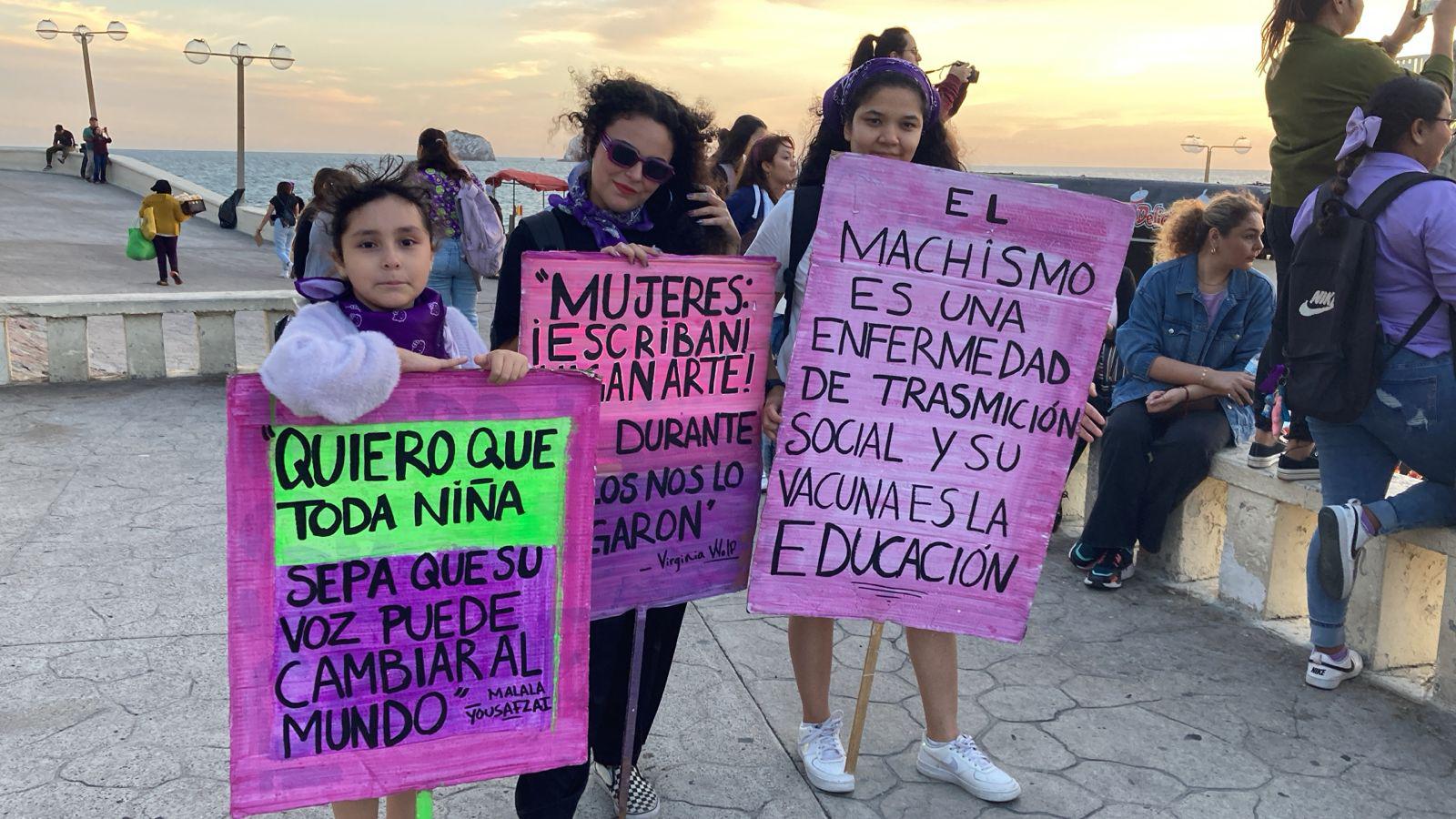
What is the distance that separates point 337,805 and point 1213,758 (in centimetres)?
260

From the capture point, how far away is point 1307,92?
438 centimetres

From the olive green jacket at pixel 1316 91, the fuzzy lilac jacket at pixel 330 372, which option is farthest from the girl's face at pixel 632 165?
the olive green jacket at pixel 1316 91

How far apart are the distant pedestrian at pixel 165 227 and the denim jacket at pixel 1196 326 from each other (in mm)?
14614

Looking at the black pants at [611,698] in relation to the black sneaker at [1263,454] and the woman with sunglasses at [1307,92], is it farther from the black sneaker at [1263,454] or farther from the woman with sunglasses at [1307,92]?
the black sneaker at [1263,454]

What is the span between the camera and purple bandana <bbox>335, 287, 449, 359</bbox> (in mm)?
2324

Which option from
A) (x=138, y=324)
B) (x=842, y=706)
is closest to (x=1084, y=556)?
(x=842, y=706)

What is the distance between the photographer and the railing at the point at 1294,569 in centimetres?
400

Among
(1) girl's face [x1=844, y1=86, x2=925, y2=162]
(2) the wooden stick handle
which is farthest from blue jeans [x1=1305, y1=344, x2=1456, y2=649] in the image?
(1) girl's face [x1=844, y1=86, x2=925, y2=162]

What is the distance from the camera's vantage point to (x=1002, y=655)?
166 inches

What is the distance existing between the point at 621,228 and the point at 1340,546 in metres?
2.73

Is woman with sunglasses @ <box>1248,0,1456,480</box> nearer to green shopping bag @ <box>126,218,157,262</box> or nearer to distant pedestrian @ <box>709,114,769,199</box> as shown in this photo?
distant pedestrian @ <box>709,114,769,199</box>

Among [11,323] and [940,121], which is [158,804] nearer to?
[940,121]

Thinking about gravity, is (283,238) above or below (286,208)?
below

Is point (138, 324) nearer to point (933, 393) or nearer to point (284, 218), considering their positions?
point (933, 393)
